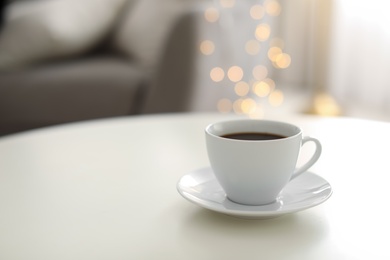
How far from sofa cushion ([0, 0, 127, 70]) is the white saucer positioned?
1.34m

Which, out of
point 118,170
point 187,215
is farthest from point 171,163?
point 187,215

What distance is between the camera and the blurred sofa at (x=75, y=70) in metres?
1.95

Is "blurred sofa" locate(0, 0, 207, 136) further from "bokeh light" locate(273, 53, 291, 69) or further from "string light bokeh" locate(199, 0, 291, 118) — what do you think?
"bokeh light" locate(273, 53, 291, 69)

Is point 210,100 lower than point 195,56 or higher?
lower

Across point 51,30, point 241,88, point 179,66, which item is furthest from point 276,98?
point 51,30

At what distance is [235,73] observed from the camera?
2.10m

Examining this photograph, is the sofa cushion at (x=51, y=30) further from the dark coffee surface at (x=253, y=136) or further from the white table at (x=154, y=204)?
the dark coffee surface at (x=253, y=136)

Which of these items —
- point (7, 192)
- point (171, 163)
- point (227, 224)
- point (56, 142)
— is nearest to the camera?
point (227, 224)

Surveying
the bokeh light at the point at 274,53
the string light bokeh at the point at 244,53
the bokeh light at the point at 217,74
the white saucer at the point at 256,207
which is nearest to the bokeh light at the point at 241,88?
the string light bokeh at the point at 244,53

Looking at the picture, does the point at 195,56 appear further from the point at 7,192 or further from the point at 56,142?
the point at 7,192

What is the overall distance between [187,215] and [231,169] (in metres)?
0.07

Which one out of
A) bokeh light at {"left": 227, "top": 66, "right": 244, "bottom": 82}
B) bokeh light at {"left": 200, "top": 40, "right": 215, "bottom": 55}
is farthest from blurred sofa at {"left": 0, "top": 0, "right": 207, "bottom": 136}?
bokeh light at {"left": 227, "top": 66, "right": 244, "bottom": 82}

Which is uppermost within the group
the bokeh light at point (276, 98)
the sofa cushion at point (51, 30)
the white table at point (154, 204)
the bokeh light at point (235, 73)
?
the sofa cushion at point (51, 30)

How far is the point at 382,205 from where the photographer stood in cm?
73
